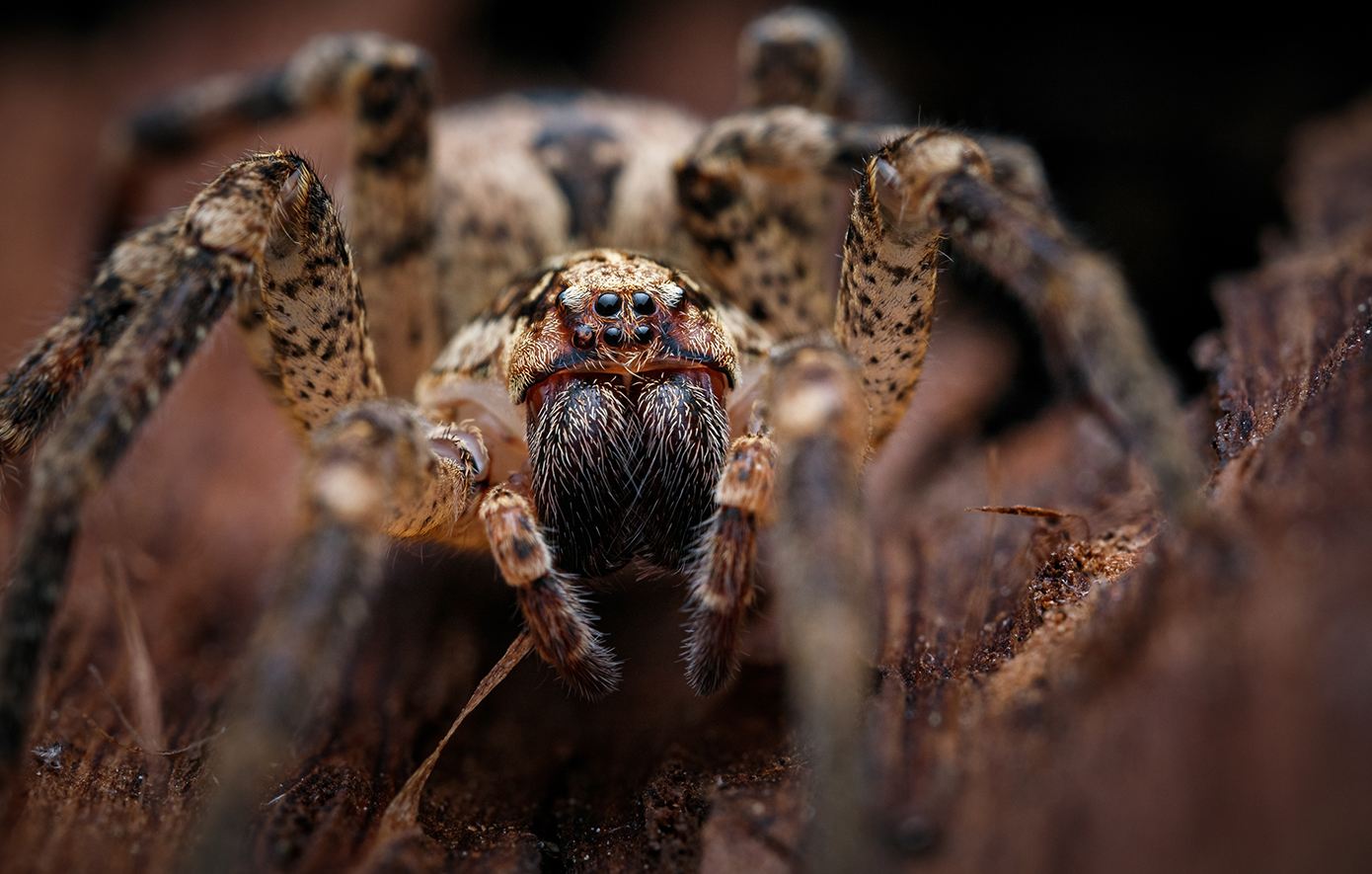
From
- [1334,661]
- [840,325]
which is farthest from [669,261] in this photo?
[1334,661]

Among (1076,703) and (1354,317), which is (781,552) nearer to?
(1076,703)

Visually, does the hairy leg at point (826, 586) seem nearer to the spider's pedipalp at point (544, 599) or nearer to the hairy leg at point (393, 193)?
the spider's pedipalp at point (544, 599)

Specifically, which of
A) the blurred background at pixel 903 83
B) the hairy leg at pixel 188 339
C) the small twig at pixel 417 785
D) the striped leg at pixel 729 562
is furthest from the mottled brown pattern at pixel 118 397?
the blurred background at pixel 903 83

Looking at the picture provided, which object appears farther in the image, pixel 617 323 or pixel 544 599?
pixel 617 323

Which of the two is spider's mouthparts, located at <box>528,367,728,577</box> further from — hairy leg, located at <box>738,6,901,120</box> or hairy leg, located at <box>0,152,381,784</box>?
hairy leg, located at <box>738,6,901,120</box>

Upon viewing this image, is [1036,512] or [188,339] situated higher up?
[188,339]

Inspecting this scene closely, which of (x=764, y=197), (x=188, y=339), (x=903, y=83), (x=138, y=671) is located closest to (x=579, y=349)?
(x=188, y=339)

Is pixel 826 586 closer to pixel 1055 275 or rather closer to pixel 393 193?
pixel 1055 275
